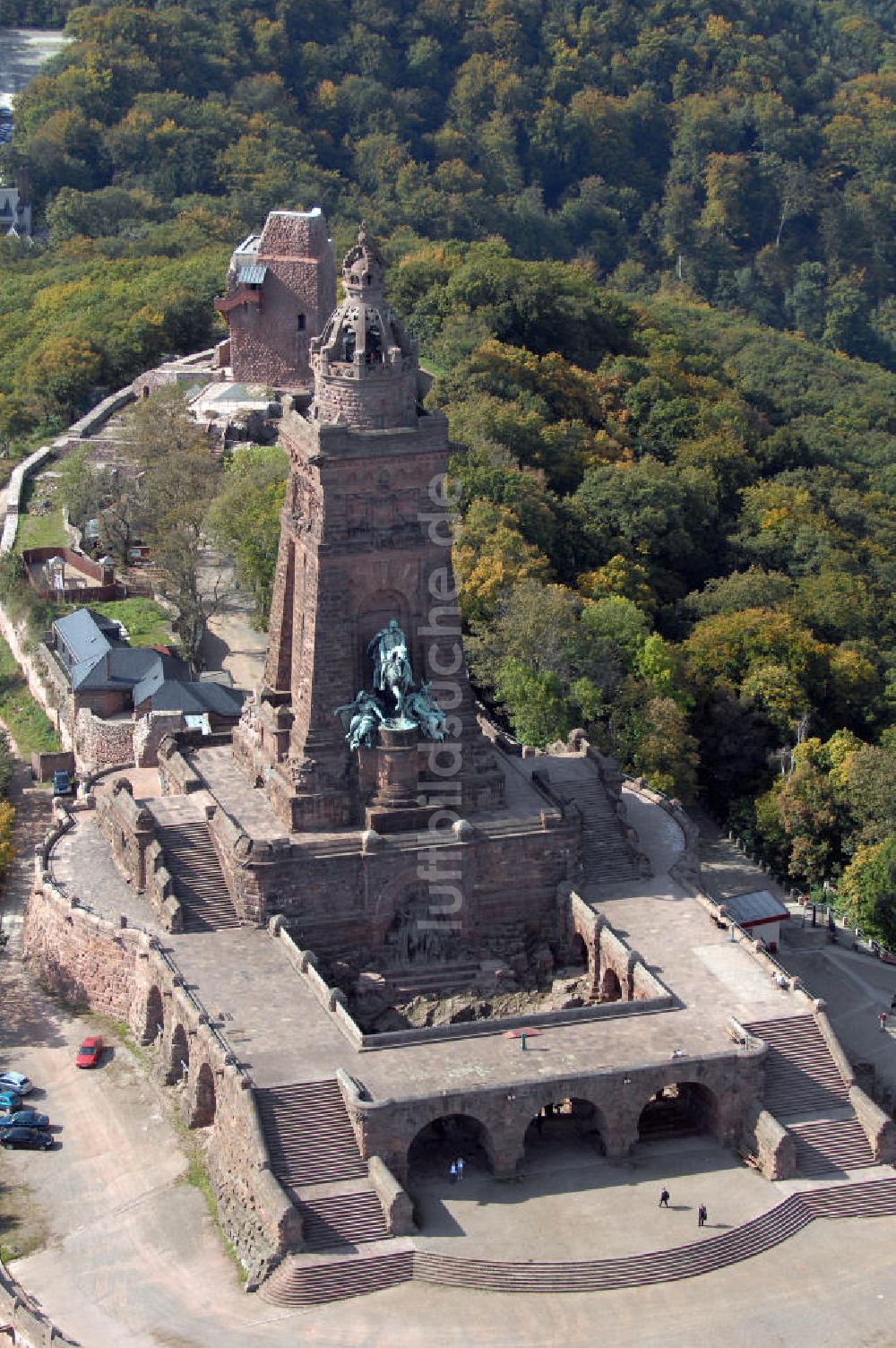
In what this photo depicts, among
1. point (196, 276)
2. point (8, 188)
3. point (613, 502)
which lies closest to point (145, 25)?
point (8, 188)

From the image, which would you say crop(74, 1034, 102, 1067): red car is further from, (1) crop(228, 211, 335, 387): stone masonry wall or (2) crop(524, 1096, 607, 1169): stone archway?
(1) crop(228, 211, 335, 387): stone masonry wall

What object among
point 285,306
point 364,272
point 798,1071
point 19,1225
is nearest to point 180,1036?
point 19,1225

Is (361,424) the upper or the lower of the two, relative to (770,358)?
upper

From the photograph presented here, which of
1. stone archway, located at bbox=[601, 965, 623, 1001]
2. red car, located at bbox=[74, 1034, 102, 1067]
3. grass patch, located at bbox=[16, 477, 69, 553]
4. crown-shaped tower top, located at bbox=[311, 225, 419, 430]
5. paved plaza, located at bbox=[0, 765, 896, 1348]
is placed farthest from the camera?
grass patch, located at bbox=[16, 477, 69, 553]

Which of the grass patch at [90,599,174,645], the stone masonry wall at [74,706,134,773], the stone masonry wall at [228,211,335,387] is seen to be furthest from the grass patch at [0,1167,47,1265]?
the stone masonry wall at [228,211,335,387]

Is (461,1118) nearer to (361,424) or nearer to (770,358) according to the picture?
(361,424)

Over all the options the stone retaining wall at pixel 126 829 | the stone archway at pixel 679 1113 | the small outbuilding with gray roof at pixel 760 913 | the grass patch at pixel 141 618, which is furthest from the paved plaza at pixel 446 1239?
the grass patch at pixel 141 618
